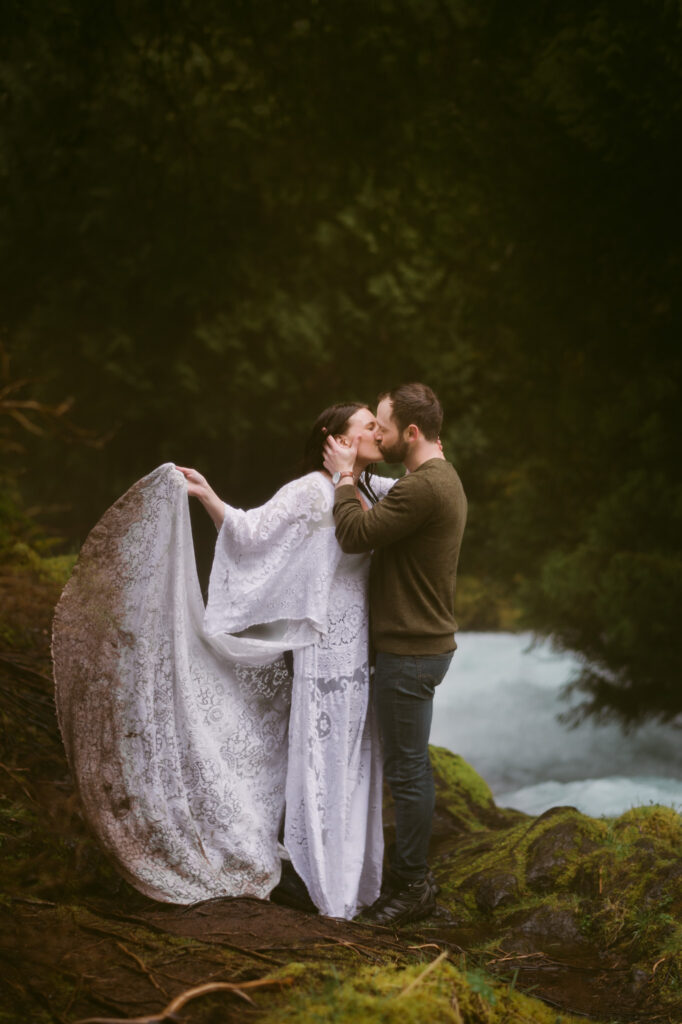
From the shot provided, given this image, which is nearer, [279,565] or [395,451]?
[279,565]

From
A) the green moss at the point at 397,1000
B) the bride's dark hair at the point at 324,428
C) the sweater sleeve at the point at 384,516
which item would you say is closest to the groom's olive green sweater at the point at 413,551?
the sweater sleeve at the point at 384,516

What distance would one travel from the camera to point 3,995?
227 cm

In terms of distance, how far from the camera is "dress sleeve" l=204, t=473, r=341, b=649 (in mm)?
3307

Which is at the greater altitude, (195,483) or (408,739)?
(195,483)

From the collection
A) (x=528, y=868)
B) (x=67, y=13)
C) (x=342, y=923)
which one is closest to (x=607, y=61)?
(x=67, y=13)

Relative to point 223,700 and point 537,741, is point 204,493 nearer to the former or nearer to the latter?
point 223,700

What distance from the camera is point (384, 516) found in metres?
3.20

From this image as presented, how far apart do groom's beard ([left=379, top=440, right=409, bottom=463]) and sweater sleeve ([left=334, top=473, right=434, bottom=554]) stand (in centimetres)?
18

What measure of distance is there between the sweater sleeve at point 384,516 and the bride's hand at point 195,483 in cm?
53

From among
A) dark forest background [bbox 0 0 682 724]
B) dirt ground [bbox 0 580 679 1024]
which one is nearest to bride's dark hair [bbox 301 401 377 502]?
dirt ground [bbox 0 580 679 1024]

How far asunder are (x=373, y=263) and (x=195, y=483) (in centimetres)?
493

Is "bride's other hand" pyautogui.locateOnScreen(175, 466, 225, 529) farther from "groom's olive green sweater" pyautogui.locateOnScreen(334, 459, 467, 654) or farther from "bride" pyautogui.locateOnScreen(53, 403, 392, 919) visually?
"groom's olive green sweater" pyautogui.locateOnScreen(334, 459, 467, 654)

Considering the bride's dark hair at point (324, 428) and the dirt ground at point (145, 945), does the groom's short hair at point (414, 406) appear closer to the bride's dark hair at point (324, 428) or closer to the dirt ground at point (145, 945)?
the bride's dark hair at point (324, 428)

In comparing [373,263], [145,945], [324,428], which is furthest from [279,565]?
[373,263]
